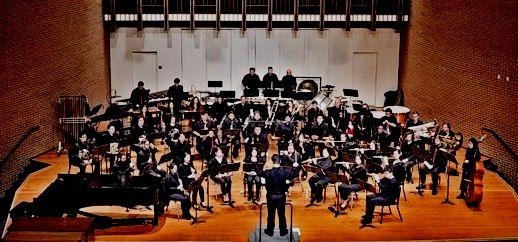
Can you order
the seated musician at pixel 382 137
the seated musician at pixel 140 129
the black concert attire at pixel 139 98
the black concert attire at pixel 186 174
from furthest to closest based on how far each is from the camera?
1. the black concert attire at pixel 139 98
2. the seated musician at pixel 140 129
3. the seated musician at pixel 382 137
4. the black concert attire at pixel 186 174

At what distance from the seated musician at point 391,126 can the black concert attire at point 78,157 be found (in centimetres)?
717

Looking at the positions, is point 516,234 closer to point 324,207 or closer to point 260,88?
point 324,207

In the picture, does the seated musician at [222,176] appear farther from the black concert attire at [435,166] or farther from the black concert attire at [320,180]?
the black concert attire at [435,166]

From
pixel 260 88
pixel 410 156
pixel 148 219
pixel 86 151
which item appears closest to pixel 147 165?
pixel 148 219

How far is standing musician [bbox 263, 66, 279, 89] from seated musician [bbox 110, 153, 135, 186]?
26.3ft

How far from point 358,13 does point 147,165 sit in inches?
448

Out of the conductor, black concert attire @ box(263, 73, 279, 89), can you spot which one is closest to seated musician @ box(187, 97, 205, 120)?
black concert attire @ box(263, 73, 279, 89)

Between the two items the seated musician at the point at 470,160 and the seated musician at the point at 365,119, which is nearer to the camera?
the seated musician at the point at 470,160

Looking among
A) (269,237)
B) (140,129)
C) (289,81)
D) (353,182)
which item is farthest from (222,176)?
Result: (289,81)

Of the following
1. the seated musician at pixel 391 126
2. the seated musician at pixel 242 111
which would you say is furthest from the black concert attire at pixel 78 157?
the seated musician at pixel 391 126

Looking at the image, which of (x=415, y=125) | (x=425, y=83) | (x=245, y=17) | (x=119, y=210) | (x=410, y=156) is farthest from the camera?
(x=245, y=17)

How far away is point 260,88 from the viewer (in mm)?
22438

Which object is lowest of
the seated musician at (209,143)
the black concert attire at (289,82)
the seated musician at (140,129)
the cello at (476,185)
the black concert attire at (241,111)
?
the cello at (476,185)

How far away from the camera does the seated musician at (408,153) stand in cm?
1488
